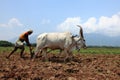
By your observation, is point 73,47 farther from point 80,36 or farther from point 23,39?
point 23,39

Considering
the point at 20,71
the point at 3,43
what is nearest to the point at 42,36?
the point at 20,71

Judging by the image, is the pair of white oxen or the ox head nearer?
the pair of white oxen

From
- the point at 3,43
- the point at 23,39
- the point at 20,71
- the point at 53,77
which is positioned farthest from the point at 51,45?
the point at 3,43

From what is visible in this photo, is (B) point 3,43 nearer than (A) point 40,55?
No

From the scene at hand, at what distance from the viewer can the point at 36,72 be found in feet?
36.5

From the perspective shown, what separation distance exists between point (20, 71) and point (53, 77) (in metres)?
1.65

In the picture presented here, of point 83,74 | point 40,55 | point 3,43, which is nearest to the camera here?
point 83,74

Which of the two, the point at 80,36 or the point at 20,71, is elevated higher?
the point at 80,36

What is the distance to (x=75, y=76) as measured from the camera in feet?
34.9

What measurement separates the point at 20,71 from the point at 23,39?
557cm

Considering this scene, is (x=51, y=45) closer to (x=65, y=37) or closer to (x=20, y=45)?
(x=65, y=37)

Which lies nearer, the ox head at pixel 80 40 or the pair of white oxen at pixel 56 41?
the pair of white oxen at pixel 56 41

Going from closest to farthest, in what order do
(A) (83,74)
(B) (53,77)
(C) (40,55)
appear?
(B) (53,77) → (A) (83,74) → (C) (40,55)

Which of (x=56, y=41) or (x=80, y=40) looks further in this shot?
(x=80, y=40)
